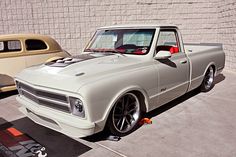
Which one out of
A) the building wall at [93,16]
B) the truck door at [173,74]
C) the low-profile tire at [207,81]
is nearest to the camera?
the truck door at [173,74]

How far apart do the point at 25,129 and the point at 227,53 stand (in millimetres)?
7358

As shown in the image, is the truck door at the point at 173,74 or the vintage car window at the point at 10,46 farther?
the vintage car window at the point at 10,46

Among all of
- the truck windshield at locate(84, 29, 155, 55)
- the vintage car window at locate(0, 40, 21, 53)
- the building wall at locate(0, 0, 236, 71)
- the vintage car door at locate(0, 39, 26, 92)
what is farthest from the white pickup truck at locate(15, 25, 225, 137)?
the building wall at locate(0, 0, 236, 71)

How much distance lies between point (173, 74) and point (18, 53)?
416cm

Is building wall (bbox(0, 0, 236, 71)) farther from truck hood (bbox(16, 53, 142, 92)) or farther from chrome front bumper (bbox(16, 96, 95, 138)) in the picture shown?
chrome front bumper (bbox(16, 96, 95, 138))

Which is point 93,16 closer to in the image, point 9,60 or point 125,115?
point 9,60

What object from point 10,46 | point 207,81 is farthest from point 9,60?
point 207,81

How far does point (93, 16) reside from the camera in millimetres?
9250

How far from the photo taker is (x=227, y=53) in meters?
8.25

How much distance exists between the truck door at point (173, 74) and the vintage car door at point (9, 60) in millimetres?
3732

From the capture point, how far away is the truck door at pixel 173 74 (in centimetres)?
390

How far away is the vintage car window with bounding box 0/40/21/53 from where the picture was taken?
5906mm

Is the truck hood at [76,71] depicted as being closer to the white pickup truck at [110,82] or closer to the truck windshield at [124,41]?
the white pickup truck at [110,82]

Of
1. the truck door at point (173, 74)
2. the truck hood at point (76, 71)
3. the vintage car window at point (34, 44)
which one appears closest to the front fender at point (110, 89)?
the truck hood at point (76, 71)
